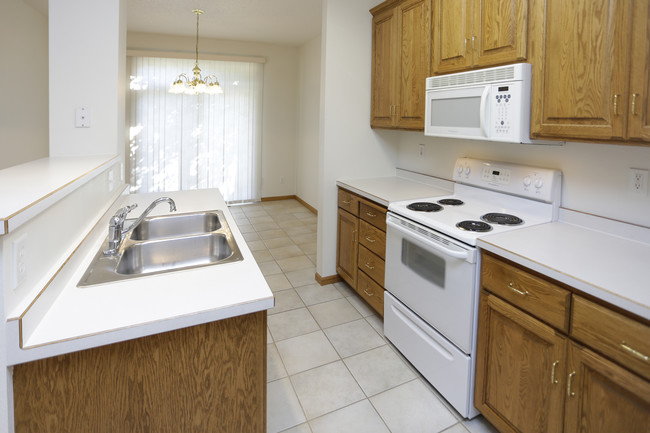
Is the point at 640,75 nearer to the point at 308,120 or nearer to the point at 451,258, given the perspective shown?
the point at 451,258

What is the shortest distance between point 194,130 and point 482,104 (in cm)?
482

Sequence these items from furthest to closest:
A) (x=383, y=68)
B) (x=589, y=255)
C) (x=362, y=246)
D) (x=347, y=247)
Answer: (x=347, y=247) → (x=383, y=68) → (x=362, y=246) → (x=589, y=255)

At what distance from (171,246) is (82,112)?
1.09 metres

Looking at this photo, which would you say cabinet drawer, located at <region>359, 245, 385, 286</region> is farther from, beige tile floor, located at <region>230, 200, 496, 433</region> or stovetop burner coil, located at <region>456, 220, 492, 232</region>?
stovetop burner coil, located at <region>456, 220, 492, 232</region>

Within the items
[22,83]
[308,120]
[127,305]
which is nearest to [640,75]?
[127,305]

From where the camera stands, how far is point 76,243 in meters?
1.34

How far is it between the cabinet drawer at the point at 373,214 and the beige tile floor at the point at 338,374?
71 cm

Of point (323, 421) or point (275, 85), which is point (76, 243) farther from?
point (275, 85)

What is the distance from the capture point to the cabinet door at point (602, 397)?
114 centimetres

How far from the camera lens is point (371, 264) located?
272 cm

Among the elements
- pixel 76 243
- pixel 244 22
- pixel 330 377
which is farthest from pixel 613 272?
pixel 244 22

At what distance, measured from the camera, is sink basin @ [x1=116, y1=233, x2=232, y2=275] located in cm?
161

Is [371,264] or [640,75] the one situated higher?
[640,75]

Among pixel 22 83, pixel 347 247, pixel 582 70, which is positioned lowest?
pixel 347 247
